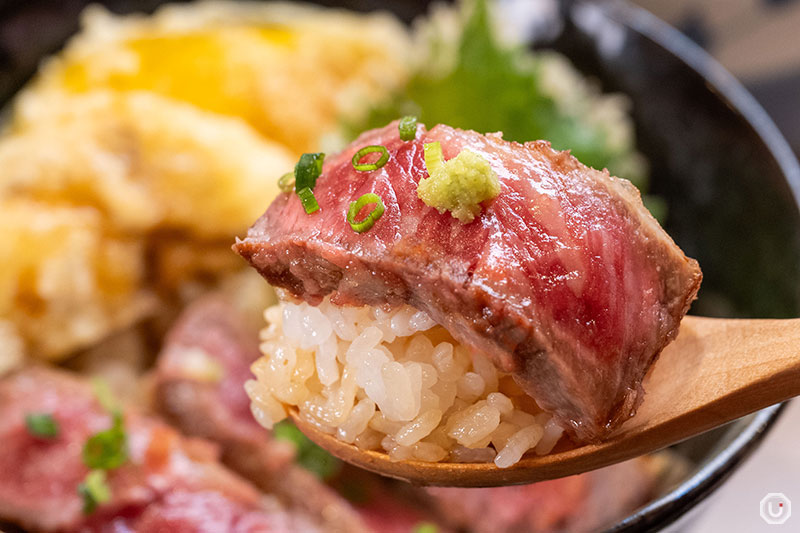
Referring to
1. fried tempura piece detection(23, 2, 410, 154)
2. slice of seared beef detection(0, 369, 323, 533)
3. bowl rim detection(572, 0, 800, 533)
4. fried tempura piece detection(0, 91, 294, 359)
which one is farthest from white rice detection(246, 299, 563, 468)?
fried tempura piece detection(23, 2, 410, 154)

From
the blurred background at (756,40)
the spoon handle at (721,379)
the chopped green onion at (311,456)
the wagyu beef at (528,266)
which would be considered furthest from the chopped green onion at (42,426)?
the blurred background at (756,40)

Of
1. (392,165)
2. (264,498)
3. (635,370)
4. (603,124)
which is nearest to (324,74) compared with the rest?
(603,124)

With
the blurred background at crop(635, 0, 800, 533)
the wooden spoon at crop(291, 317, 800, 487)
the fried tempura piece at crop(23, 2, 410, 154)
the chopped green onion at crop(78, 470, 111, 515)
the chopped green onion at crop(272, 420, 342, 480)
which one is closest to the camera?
the wooden spoon at crop(291, 317, 800, 487)

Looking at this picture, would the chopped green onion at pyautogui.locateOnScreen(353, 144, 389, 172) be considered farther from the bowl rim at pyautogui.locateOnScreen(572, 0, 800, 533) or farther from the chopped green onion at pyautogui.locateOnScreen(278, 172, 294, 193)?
the bowl rim at pyautogui.locateOnScreen(572, 0, 800, 533)

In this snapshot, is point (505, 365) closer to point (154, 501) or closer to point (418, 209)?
point (418, 209)

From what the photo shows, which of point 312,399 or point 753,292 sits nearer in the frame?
point 312,399

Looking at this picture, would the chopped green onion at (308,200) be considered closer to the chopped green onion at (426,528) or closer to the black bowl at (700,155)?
the black bowl at (700,155)
